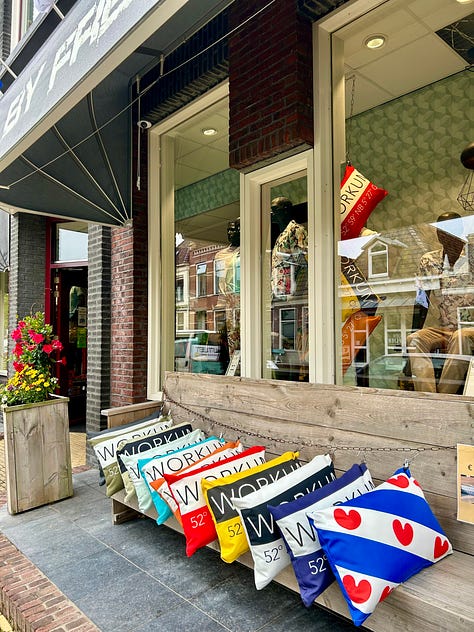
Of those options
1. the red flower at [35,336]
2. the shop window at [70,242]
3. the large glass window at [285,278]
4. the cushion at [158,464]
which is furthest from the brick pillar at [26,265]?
the cushion at [158,464]

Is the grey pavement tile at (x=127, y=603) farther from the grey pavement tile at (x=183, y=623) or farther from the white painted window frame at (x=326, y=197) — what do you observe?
the white painted window frame at (x=326, y=197)

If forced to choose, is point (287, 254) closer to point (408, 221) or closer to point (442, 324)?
point (442, 324)

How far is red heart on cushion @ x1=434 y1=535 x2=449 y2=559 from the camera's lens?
5.07 feet

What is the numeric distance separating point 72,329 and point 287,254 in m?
4.38

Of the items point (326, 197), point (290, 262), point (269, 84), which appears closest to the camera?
point (326, 197)

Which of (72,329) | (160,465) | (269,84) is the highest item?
(269,84)

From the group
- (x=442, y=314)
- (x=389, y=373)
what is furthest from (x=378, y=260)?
(x=389, y=373)

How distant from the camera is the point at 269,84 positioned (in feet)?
9.43

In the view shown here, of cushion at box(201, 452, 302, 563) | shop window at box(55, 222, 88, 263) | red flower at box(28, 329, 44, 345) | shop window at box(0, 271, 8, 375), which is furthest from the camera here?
shop window at box(0, 271, 8, 375)

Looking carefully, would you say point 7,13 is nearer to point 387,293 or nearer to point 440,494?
point 387,293

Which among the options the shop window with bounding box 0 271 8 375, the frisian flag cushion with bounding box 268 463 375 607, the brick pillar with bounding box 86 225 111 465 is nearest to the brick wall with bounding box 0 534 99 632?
the frisian flag cushion with bounding box 268 463 375 607

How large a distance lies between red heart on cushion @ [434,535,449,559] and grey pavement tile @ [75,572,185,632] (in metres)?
1.10

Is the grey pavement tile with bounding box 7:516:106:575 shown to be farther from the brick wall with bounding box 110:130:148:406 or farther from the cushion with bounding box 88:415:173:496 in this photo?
the brick wall with bounding box 110:130:148:406

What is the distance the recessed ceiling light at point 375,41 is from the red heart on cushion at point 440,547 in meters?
3.03
